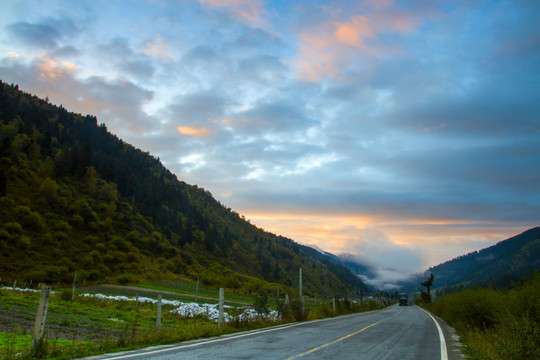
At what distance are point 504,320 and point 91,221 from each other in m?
115

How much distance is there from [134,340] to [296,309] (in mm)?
14563

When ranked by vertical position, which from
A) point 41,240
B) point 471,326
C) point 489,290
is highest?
point 41,240

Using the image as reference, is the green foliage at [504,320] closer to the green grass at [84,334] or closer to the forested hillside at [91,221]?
the green grass at [84,334]

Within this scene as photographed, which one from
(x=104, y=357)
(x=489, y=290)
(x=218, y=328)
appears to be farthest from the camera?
(x=489, y=290)

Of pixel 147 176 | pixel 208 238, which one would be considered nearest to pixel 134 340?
pixel 208 238

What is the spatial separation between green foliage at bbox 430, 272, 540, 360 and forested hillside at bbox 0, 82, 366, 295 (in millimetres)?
36530

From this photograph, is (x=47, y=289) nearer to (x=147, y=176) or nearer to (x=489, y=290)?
(x=489, y=290)

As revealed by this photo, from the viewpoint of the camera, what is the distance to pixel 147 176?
191125 mm

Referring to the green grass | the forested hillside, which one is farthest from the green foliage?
the forested hillside

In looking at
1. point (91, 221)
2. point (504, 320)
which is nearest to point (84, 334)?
point (504, 320)

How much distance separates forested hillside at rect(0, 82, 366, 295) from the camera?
83000mm

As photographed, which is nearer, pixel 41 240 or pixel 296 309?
pixel 296 309

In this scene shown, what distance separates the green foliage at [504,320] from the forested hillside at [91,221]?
36530 mm

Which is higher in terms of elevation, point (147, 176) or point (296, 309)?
point (147, 176)
